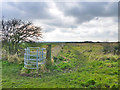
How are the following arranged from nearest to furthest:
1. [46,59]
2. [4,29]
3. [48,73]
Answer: [48,73] < [46,59] < [4,29]

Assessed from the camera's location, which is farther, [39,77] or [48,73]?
[48,73]

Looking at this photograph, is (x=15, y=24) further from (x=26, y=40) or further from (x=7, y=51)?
(x=7, y=51)

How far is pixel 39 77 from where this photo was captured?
7258mm

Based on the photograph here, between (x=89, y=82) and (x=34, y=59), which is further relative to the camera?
(x=34, y=59)

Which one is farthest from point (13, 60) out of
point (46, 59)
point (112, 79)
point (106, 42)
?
point (106, 42)

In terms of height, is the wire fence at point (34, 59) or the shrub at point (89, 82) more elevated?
the wire fence at point (34, 59)

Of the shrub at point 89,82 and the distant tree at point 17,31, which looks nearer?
the shrub at point 89,82

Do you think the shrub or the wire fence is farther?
the wire fence

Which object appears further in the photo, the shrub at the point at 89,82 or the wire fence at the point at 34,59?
the wire fence at the point at 34,59

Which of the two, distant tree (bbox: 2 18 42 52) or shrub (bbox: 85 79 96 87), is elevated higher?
distant tree (bbox: 2 18 42 52)

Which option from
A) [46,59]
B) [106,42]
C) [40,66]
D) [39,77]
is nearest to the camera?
[39,77]

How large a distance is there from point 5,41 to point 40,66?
6.87m

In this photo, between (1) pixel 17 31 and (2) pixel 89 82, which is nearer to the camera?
(2) pixel 89 82

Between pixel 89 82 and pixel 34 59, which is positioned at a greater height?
pixel 34 59
